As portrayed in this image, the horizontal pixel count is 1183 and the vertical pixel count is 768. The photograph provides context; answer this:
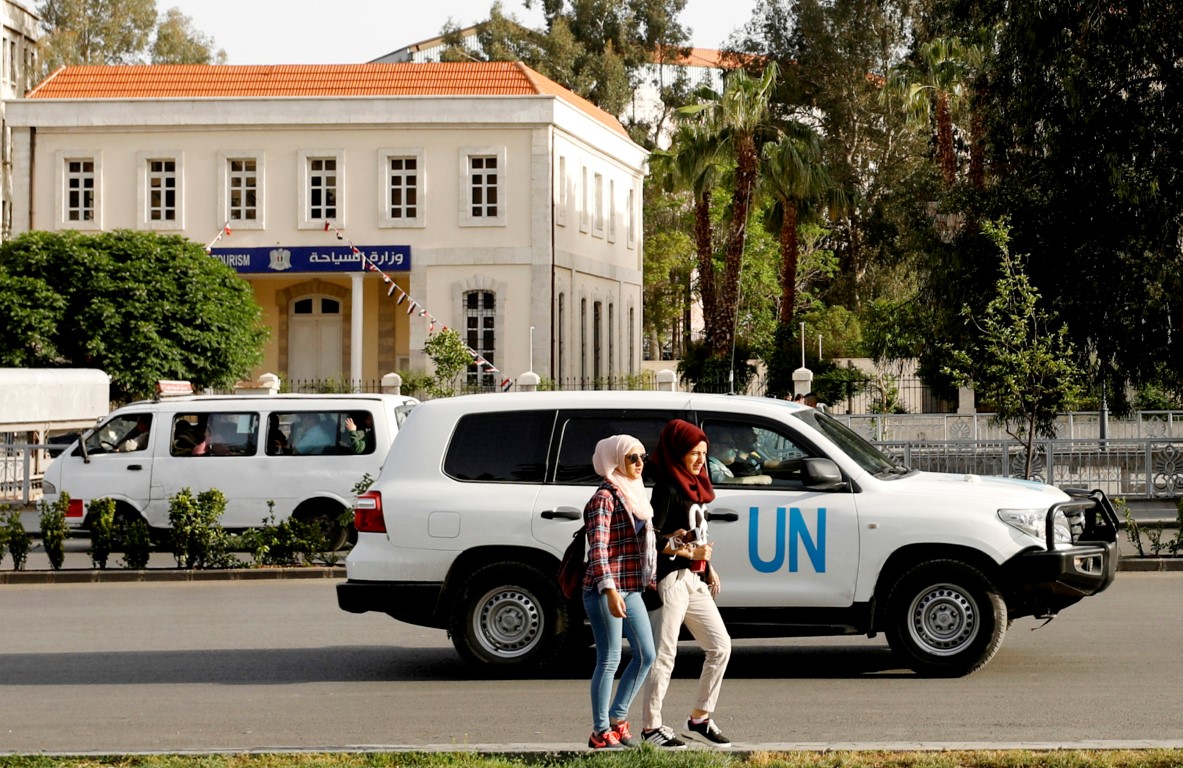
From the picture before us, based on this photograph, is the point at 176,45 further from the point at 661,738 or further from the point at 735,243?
the point at 661,738

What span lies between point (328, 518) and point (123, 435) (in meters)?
2.69

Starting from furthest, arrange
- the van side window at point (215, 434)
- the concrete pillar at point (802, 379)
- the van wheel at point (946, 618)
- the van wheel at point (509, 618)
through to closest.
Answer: the concrete pillar at point (802, 379), the van side window at point (215, 434), the van wheel at point (509, 618), the van wheel at point (946, 618)

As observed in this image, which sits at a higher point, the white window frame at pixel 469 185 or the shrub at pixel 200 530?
the white window frame at pixel 469 185

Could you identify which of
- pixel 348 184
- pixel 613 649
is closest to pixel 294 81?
→ pixel 348 184

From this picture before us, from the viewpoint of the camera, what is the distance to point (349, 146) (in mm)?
50750

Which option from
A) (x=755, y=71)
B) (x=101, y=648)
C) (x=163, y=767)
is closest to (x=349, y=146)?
(x=755, y=71)

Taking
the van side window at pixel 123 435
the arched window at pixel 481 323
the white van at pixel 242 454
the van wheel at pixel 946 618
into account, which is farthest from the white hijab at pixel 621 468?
the arched window at pixel 481 323

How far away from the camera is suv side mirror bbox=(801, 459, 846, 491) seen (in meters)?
10.8

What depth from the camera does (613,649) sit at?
833 centimetres

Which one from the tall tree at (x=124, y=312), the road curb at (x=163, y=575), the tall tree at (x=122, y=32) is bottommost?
the road curb at (x=163, y=575)

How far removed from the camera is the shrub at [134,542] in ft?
63.4

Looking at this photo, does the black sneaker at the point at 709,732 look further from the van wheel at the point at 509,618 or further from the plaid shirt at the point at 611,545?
the van wheel at the point at 509,618

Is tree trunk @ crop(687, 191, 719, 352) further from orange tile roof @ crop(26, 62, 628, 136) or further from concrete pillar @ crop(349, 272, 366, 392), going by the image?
concrete pillar @ crop(349, 272, 366, 392)

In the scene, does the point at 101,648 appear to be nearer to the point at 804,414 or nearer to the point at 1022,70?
the point at 804,414
